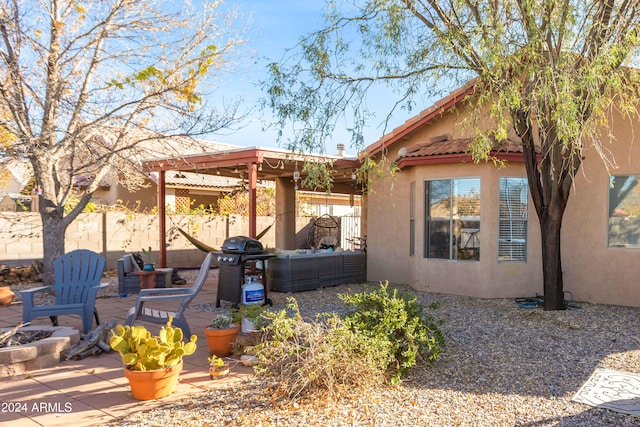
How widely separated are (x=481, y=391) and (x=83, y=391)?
3.31 m

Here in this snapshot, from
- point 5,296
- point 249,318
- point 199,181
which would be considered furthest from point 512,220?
point 199,181

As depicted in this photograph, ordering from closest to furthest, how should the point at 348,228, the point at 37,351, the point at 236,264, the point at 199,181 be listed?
the point at 37,351, the point at 236,264, the point at 199,181, the point at 348,228

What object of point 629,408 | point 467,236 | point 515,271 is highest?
point 467,236

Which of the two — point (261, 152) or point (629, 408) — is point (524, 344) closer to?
point (629, 408)

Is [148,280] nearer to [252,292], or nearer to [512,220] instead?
[252,292]

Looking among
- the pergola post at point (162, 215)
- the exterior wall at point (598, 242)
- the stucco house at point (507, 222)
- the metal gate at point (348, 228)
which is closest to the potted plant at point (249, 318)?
the stucco house at point (507, 222)

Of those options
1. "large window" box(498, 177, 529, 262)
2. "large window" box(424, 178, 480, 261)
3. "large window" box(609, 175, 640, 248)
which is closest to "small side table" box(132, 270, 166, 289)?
"large window" box(424, 178, 480, 261)

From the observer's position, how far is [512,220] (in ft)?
27.2

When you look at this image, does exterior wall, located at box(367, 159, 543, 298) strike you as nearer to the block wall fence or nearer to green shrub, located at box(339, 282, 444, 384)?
green shrub, located at box(339, 282, 444, 384)

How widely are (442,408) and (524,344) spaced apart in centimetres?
233

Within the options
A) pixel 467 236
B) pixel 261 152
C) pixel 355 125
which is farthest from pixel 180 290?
pixel 467 236

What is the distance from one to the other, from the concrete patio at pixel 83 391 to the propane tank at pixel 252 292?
1.82m

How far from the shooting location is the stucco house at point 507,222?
776 cm

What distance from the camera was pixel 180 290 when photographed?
18.9ft
